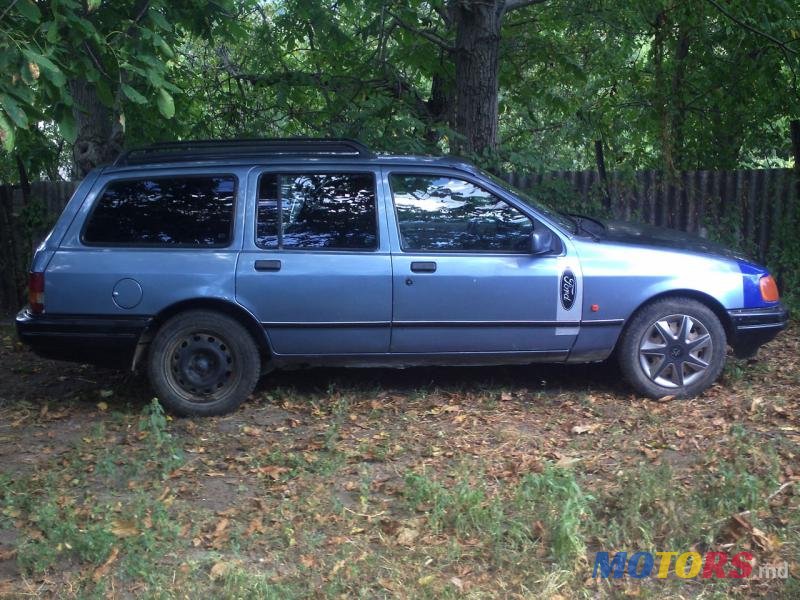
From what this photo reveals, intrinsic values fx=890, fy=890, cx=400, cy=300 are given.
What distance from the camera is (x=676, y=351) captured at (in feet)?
20.5

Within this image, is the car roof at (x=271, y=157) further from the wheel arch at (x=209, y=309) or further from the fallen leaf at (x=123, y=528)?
the fallen leaf at (x=123, y=528)

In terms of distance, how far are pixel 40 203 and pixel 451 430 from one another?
6.72m

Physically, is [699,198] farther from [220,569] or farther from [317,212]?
[220,569]

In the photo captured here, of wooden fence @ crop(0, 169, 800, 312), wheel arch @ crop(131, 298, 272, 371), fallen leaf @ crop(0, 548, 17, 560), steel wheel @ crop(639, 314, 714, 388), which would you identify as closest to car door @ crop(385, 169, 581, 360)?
steel wheel @ crop(639, 314, 714, 388)

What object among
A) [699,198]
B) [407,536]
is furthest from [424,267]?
[699,198]

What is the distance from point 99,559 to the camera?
165 inches

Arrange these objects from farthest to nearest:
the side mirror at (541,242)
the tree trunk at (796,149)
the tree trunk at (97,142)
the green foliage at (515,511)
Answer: the tree trunk at (796,149)
the tree trunk at (97,142)
the side mirror at (541,242)
the green foliage at (515,511)

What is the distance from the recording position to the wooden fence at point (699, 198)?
31.6ft

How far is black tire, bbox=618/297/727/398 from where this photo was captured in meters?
6.21

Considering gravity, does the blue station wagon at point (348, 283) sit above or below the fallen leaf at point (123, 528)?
above

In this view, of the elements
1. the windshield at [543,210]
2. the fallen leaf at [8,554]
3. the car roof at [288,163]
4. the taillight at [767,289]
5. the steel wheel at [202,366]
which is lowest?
the fallen leaf at [8,554]

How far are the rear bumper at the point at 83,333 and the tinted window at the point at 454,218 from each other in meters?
1.93

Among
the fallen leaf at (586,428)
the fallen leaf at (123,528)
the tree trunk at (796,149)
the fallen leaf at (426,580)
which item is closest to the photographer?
the fallen leaf at (426,580)

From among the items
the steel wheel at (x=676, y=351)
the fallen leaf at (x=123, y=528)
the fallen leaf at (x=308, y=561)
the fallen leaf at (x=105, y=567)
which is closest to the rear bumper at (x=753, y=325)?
the steel wheel at (x=676, y=351)
